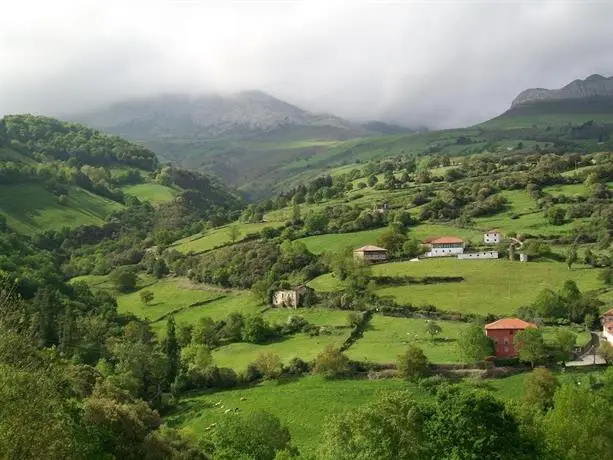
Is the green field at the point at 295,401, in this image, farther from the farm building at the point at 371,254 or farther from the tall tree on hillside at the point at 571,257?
the tall tree on hillside at the point at 571,257

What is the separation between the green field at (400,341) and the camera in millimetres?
68938

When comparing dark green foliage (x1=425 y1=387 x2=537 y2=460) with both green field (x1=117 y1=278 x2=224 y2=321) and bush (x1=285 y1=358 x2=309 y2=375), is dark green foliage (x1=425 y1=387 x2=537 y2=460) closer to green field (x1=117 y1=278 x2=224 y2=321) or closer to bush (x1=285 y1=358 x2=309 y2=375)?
bush (x1=285 y1=358 x2=309 y2=375)

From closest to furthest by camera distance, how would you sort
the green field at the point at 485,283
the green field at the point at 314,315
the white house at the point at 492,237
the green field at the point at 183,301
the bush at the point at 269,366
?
1. the bush at the point at 269,366
2. the green field at the point at 314,315
3. the green field at the point at 485,283
4. the green field at the point at 183,301
5. the white house at the point at 492,237

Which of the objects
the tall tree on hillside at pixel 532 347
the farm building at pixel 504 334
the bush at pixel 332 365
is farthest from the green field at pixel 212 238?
the tall tree on hillside at pixel 532 347

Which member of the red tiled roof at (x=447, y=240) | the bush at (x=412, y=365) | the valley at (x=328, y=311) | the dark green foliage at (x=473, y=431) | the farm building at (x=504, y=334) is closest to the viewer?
the dark green foliage at (x=473, y=431)

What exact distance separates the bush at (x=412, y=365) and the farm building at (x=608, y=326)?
77.8 ft

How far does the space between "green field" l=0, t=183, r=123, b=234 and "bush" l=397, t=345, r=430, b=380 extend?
4449 inches

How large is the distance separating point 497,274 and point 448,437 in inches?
2464

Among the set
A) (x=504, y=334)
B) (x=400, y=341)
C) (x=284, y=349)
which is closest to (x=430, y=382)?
(x=400, y=341)

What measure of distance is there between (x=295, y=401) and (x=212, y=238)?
80.6m

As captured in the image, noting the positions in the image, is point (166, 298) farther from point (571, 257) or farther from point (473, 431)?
point (473, 431)

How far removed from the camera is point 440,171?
186 m

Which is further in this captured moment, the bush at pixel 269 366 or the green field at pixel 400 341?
the green field at pixel 400 341

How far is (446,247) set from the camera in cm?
11012
